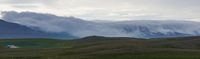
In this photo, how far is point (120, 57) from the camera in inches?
2530

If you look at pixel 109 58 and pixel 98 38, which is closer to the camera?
pixel 109 58

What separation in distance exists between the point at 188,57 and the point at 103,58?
1608cm

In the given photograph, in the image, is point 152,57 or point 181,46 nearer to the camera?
point 152,57

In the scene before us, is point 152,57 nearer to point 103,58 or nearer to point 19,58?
point 103,58

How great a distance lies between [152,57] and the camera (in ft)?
202

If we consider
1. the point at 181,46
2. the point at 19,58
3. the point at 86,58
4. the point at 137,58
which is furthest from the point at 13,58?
the point at 181,46

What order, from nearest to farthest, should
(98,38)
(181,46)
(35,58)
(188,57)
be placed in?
1. (188,57)
2. (35,58)
3. (181,46)
4. (98,38)

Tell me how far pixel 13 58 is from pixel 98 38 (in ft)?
339

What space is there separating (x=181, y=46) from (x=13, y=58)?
45.0 m

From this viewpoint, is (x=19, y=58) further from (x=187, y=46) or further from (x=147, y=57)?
(x=187, y=46)

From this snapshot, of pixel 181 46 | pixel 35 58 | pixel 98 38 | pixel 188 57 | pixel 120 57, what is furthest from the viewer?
pixel 98 38

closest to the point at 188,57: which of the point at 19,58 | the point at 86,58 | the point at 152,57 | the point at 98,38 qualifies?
the point at 152,57

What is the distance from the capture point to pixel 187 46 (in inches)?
3511

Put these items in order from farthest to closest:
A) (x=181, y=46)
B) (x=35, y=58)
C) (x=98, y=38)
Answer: (x=98, y=38)
(x=181, y=46)
(x=35, y=58)
